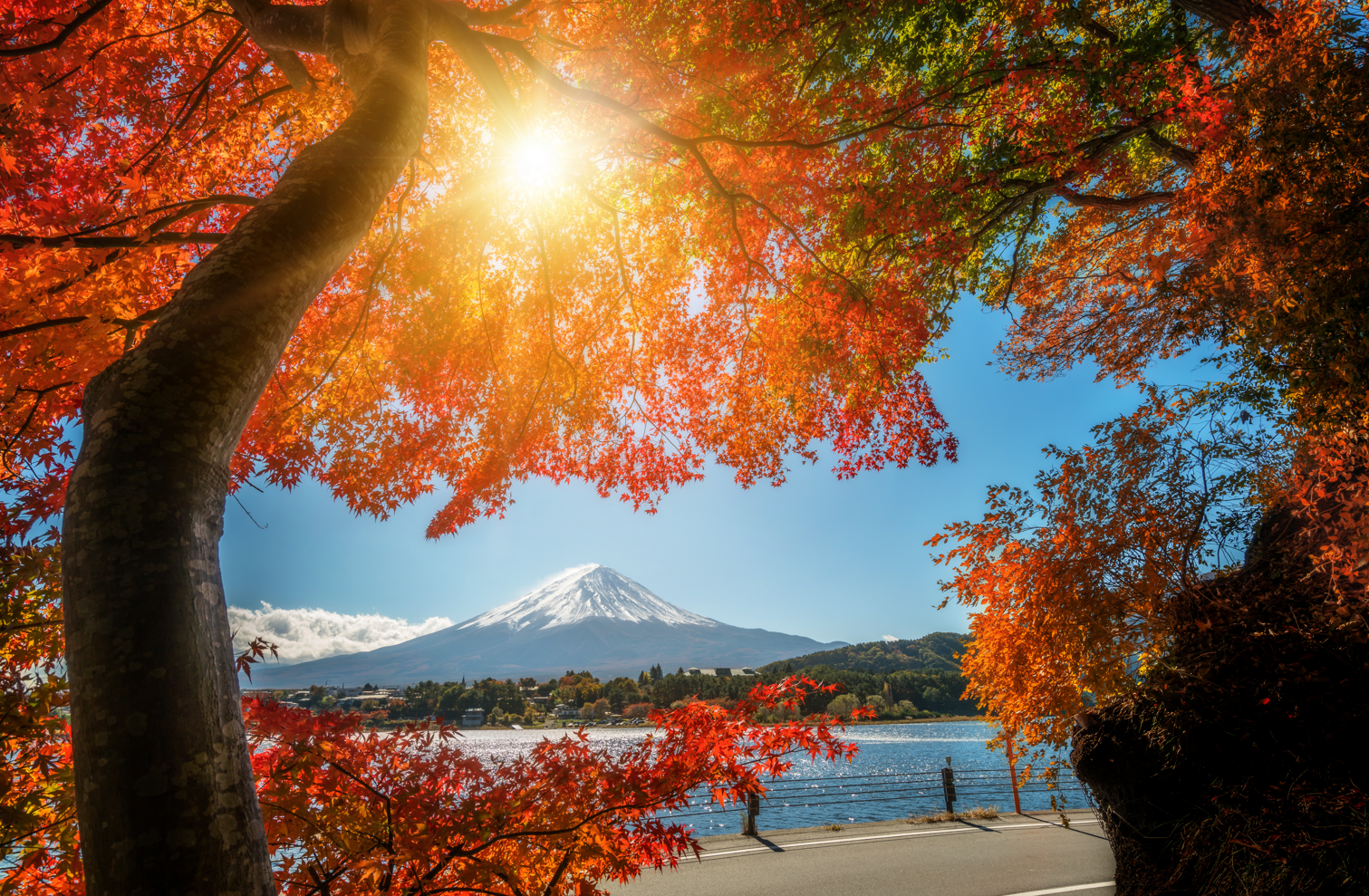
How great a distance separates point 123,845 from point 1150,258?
7323mm

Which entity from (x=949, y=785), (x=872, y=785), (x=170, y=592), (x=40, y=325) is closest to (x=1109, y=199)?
(x=170, y=592)

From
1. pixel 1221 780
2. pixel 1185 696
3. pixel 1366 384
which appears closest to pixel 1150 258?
pixel 1366 384

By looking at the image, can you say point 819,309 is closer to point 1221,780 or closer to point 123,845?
point 1221,780

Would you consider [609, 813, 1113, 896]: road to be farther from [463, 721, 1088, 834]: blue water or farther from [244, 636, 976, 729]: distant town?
[244, 636, 976, 729]: distant town

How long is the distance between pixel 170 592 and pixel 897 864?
786 centimetres

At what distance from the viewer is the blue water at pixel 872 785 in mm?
7633

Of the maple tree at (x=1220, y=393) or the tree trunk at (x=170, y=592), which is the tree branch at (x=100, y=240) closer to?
the tree trunk at (x=170, y=592)

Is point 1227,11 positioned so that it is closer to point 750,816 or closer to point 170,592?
point 170,592

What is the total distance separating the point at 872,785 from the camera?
10203 millimetres

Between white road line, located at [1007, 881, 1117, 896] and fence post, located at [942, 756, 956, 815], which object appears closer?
white road line, located at [1007, 881, 1117, 896]

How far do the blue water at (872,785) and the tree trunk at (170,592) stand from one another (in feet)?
5.22

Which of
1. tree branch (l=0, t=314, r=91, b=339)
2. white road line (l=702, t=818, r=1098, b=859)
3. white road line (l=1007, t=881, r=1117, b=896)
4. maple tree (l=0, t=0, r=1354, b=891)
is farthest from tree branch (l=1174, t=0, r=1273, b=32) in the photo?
white road line (l=702, t=818, r=1098, b=859)

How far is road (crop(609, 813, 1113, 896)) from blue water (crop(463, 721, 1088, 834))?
0.55 meters

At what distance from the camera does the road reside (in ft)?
18.8
